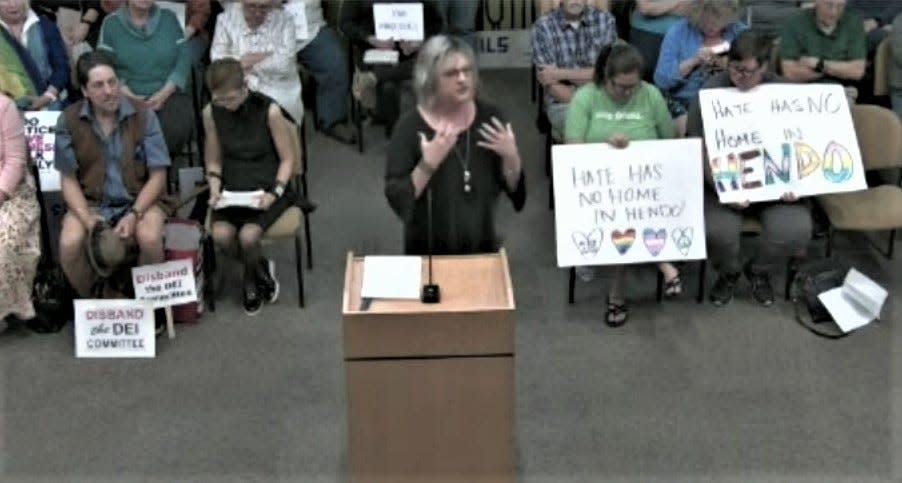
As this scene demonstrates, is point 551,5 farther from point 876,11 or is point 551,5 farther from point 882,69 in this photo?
point 876,11

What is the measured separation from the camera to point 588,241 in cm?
495

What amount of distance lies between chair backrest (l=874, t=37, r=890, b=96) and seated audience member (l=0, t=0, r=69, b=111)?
13.9ft

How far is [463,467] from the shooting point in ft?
11.1

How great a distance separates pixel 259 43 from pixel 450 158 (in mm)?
2836

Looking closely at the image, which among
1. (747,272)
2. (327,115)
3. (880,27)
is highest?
(880,27)

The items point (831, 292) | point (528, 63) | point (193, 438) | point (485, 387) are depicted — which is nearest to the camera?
A: point (485, 387)

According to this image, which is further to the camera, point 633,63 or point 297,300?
point 297,300

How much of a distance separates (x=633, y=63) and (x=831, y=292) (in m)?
1.35

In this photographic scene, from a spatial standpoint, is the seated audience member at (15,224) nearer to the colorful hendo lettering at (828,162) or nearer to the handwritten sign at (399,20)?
the handwritten sign at (399,20)

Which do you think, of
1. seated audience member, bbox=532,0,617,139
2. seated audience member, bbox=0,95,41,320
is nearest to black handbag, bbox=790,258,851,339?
seated audience member, bbox=532,0,617,139

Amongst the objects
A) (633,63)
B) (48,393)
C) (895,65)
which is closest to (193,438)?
(48,393)

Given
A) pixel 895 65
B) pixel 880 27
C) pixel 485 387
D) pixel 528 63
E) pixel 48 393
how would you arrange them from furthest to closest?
pixel 528 63
pixel 880 27
pixel 895 65
pixel 48 393
pixel 485 387

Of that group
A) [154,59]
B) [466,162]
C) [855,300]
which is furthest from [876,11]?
[154,59]

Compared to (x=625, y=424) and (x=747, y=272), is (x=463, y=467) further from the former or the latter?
(x=747, y=272)
